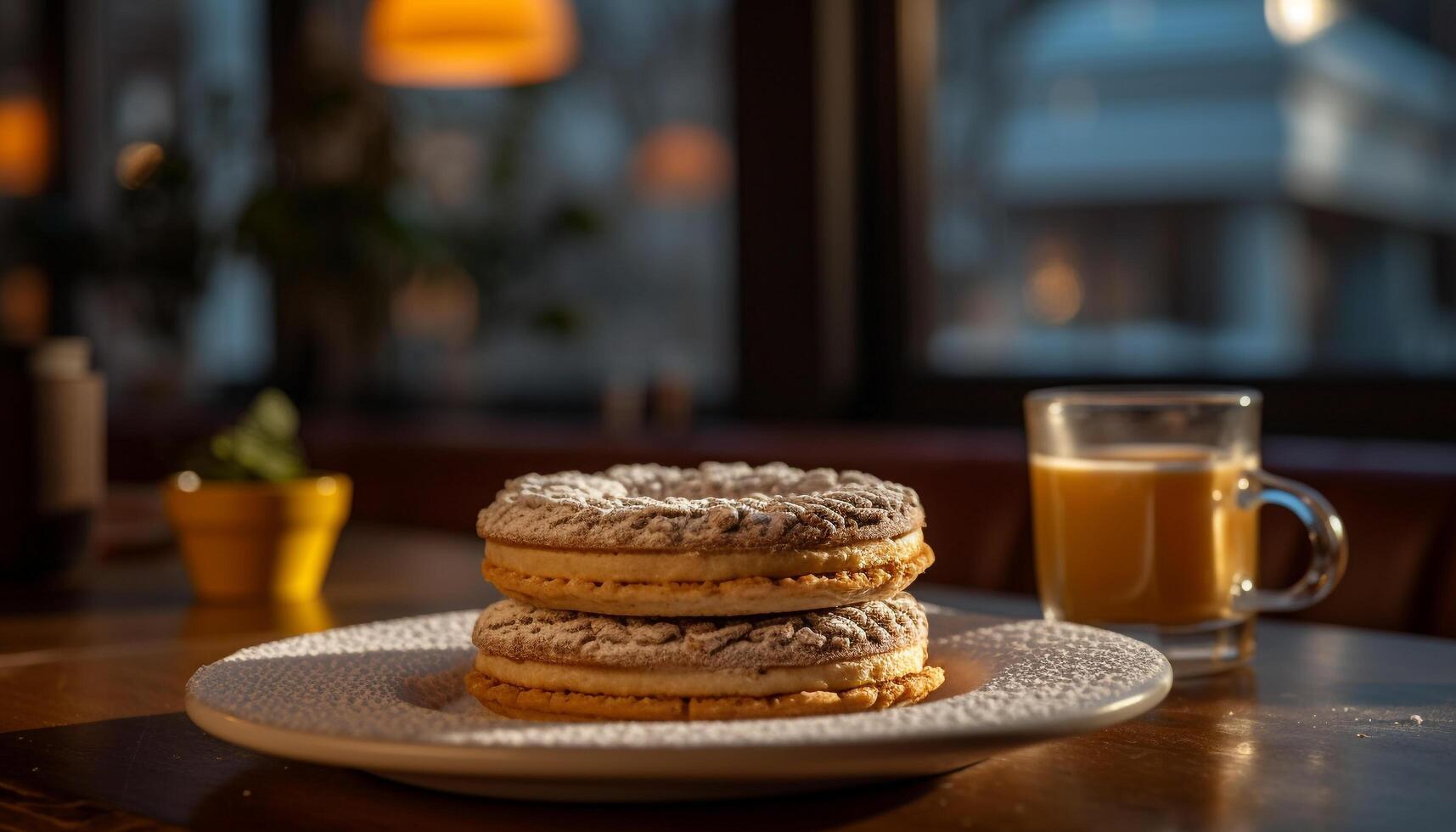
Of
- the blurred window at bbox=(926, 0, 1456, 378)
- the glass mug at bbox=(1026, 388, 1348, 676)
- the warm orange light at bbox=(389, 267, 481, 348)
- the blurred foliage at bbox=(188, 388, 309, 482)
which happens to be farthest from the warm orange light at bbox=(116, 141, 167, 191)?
the glass mug at bbox=(1026, 388, 1348, 676)

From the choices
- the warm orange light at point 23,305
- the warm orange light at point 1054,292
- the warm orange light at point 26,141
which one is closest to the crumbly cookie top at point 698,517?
the warm orange light at point 1054,292

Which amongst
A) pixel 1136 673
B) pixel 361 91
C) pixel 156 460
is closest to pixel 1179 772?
pixel 1136 673

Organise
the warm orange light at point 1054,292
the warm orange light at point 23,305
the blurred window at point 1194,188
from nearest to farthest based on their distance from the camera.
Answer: the blurred window at point 1194,188 < the warm orange light at point 1054,292 < the warm orange light at point 23,305

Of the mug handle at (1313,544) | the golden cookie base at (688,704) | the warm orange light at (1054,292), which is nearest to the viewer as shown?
the golden cookie base at (688,704)

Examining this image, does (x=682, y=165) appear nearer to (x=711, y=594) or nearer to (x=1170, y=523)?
(x=1170, y=523)

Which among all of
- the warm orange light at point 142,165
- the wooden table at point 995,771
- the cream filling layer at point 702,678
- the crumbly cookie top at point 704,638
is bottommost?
the wooden table at point 995,771

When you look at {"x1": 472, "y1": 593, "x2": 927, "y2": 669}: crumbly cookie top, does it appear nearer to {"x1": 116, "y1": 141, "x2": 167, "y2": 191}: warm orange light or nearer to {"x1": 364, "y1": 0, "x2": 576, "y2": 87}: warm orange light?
{"x1": 364, "y1": 0, "x2": 576, "y2": 87}: warm orange light

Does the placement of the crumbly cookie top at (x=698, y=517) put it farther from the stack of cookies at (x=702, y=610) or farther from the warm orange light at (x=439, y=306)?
the warm orange light at (x=439, y=306)
